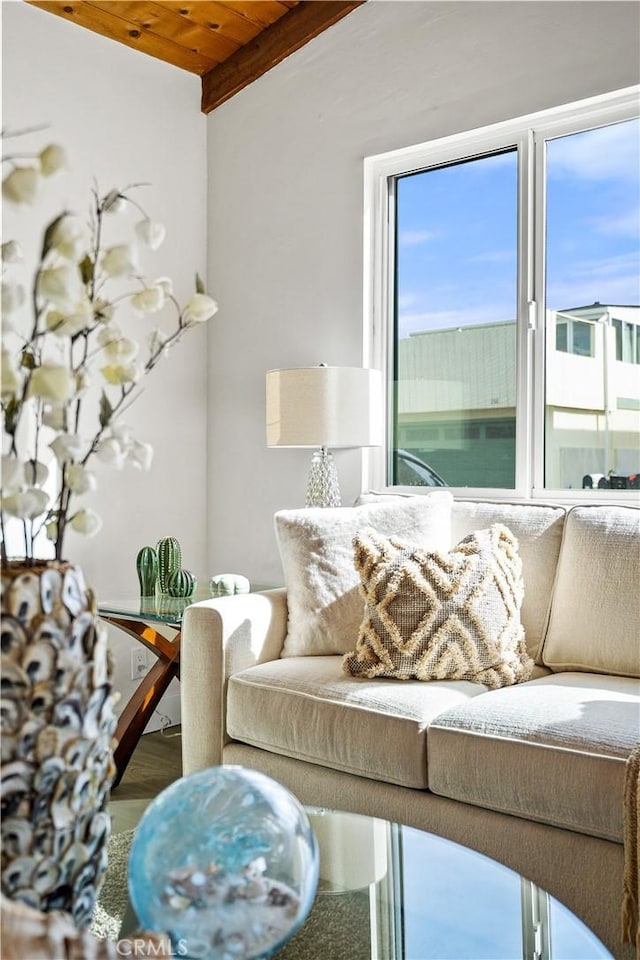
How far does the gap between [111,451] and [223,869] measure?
0.47 meters

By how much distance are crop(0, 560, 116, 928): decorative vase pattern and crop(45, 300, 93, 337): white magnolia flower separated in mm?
249

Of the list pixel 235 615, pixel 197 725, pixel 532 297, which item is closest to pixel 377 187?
pixel 532 297

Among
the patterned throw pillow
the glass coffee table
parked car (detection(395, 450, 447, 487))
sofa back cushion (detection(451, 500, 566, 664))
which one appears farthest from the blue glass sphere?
parked car (detection(395, 450, 447, 487))

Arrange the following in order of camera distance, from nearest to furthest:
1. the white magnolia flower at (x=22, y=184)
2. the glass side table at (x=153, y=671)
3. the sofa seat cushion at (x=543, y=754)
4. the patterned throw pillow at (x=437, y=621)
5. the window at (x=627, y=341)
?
1. the white magnolia flower at (x=22, y=184)
2. the sofa seat cushion at (x=543, y=754)
3. the patterned throw pillow at (x=437, y=621)
4. the window at (x=627, y=341)
5. the glass side table at (x=153, y=671)

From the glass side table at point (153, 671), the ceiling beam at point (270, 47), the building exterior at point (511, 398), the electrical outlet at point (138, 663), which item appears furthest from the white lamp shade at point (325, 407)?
the ceiling beam at point (270, 47)

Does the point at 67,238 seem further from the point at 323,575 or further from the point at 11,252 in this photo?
the point at 323,575

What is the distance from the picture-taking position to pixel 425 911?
1290 mm

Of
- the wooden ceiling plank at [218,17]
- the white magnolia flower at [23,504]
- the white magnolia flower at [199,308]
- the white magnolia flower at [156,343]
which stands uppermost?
the wooden ceiling plank at [218,17]

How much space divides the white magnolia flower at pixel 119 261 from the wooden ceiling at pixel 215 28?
2.88 metres

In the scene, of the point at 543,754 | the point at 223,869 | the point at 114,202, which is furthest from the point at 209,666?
the point at 114,202

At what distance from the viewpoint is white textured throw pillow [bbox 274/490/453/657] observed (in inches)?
98.2

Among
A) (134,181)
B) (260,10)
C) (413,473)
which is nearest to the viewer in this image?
(413,473)

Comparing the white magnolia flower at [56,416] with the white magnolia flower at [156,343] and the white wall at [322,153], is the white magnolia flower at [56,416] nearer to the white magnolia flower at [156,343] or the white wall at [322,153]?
the white magnolia flower at [156,343]

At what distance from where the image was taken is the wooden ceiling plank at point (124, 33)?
3.26 meters
